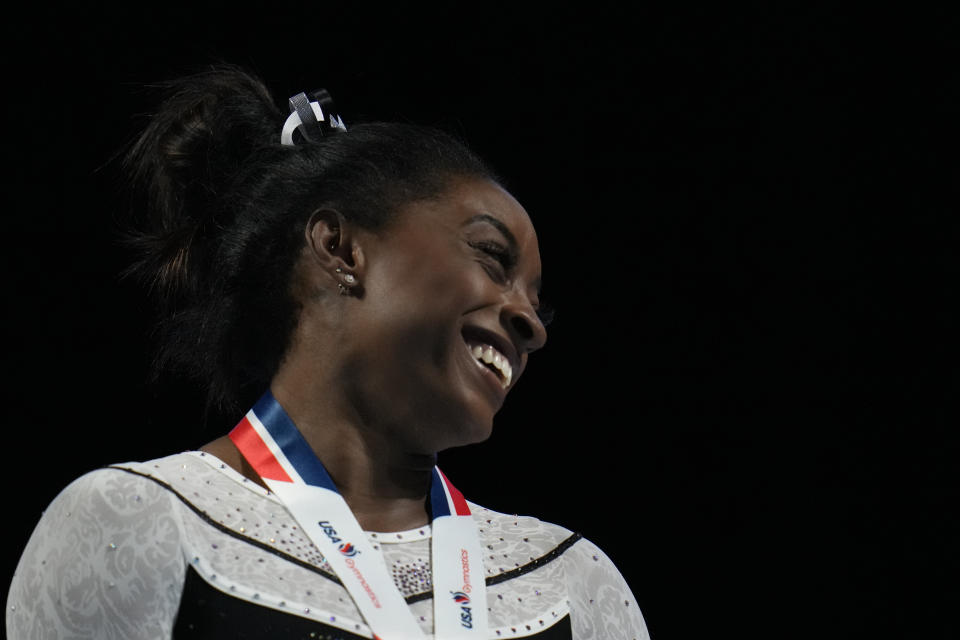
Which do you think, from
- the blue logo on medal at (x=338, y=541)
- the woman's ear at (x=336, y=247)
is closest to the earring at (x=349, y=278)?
the woman's ear at (x=336, y=247)

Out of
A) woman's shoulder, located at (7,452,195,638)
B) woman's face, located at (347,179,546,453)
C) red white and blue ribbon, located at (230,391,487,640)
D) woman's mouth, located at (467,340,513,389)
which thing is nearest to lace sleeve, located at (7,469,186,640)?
woman's shoulder, located at (7,452,195,638)

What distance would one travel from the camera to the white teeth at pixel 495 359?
1836 mm

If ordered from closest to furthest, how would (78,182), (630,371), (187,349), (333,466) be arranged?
(333,466) < (187,349) < (78,182) < (630,371)

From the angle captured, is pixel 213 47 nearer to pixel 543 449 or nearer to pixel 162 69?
pixel 162 69

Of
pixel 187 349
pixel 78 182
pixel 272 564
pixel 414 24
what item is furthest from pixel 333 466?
pixel 414 24

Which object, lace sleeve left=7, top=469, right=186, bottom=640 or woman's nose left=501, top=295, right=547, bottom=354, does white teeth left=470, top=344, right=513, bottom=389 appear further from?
lace sleeve left=7, top=469, right=186, bottom=640

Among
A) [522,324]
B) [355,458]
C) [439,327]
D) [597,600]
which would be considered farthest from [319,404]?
[597,600]

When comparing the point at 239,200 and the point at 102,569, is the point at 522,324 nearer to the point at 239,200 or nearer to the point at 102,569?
the point at 239,200

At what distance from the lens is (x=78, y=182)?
98.1 inches

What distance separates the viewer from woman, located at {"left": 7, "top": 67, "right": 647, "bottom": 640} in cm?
158

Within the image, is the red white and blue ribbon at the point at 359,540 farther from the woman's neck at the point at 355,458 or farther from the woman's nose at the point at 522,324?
the woman's nose at the point at 522,324

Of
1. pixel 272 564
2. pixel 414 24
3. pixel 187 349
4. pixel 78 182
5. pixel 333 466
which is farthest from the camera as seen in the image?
pixel 414 24

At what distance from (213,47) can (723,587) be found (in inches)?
67.5

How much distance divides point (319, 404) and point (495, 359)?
275 millimetres
